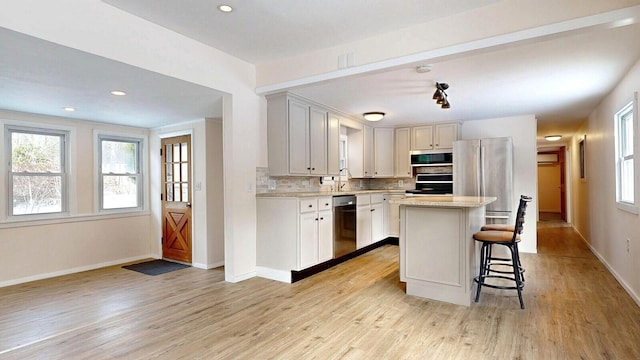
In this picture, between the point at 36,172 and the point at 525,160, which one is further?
the point at 525,160

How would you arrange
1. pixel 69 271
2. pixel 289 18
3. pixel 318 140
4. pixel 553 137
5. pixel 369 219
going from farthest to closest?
pixel 553 137
pixel 369 219
pixel 318 140
pixel 69 271
pixel 289 18

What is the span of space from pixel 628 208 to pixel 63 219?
21.8ft

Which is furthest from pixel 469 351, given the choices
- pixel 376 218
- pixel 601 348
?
pixel 376 218

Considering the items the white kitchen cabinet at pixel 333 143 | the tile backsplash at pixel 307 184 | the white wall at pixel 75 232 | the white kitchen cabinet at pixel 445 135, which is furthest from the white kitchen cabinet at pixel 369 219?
the white wall at pixel 75 232

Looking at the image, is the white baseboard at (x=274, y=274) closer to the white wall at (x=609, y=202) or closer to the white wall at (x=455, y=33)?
the white wall at (x=455, y=33)

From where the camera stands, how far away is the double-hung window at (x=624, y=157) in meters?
3.58

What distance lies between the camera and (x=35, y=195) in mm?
4406

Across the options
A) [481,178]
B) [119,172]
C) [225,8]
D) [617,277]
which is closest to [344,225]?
[481,178]

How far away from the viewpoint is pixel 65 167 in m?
4.69

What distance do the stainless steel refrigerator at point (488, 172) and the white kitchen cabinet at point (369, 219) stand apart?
1263mm

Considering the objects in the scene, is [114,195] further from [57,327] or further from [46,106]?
[57,327]

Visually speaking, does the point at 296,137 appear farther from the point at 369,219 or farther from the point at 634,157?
the point at 634,157

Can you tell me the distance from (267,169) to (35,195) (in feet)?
9.95

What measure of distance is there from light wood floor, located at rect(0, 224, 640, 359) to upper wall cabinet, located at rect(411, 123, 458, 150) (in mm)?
2719
